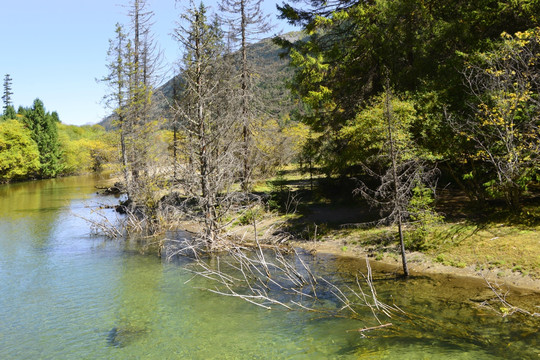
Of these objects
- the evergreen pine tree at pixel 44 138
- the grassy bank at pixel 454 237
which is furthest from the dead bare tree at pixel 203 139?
the evergreen pine tree at pixel 44 138

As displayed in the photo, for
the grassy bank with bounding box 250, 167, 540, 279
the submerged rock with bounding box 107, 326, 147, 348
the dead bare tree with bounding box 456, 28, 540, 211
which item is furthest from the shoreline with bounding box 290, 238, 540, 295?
the submerged rock with bounding box 107, 326, 147, 348

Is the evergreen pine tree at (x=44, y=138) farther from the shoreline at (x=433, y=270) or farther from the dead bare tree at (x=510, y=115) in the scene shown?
the dead bare tree at (x=510, y=115)

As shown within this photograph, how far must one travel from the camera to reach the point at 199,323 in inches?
405

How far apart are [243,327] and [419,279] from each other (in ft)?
21.0

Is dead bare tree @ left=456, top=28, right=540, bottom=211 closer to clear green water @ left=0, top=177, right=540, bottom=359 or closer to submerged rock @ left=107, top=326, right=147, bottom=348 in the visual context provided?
clear green water @ left=0, top=177, right=540, bottom=359

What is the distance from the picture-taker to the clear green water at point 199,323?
8.62m

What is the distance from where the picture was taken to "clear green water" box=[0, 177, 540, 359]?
8617mm

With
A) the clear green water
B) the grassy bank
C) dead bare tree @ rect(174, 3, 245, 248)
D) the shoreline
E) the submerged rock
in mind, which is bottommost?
the submerged rock

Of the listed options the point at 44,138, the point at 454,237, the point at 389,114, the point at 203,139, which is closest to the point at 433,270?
the point at 454,237

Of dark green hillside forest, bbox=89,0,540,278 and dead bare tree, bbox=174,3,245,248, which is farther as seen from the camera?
dead bare tree, bbox=174,3,245,248

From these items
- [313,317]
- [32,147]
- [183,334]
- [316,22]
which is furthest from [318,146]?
[32,147]

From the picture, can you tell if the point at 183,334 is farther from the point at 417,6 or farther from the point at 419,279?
the point at 417,6

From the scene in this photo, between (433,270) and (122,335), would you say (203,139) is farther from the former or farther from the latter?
(433,270)

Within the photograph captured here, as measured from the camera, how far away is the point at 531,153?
13305mm
